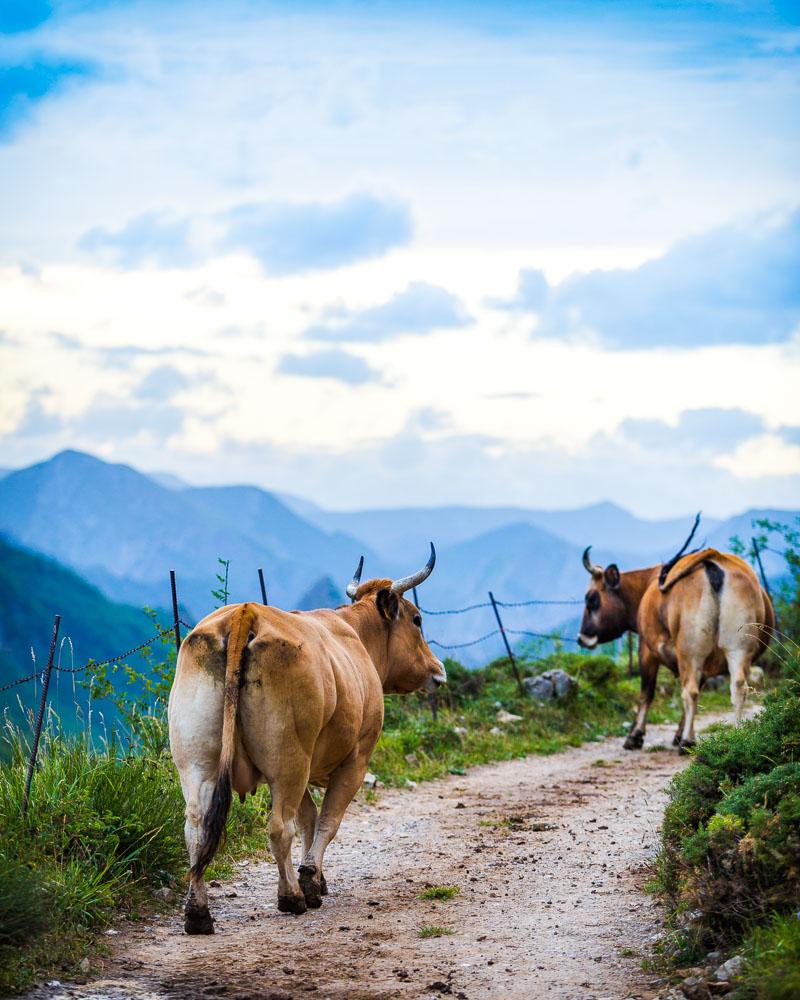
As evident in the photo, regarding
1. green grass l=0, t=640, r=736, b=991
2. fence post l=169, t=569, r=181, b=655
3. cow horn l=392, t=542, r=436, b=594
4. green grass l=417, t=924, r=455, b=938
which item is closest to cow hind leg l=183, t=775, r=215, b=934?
green grass l=0, t=640, r=736, b=991

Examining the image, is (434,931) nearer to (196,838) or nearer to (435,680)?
(196,838)

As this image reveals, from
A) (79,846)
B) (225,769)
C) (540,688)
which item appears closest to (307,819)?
(79,846)

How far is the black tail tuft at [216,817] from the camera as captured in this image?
6.67m

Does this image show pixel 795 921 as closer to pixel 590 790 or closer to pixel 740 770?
pixel 740 770

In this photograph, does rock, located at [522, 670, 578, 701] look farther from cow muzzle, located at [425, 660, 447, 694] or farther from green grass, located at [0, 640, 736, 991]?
cow muzzle, located at [425, 660, 447, 694]

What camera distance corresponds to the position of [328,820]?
8008 millimetres

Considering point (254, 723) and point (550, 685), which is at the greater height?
point (254, 723)

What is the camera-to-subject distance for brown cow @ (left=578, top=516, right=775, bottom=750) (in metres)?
13.4

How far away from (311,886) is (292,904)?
293 millimetres

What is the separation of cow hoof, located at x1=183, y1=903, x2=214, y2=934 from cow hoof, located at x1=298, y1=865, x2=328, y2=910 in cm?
88

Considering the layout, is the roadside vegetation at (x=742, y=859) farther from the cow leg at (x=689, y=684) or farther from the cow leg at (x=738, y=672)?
the cow leg at (x=689, y=684)

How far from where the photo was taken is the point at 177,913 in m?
7.59

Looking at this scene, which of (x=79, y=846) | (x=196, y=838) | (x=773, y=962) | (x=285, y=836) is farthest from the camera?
(x=79, y=846)

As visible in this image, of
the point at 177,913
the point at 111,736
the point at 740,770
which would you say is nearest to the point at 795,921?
the point at 740,770
